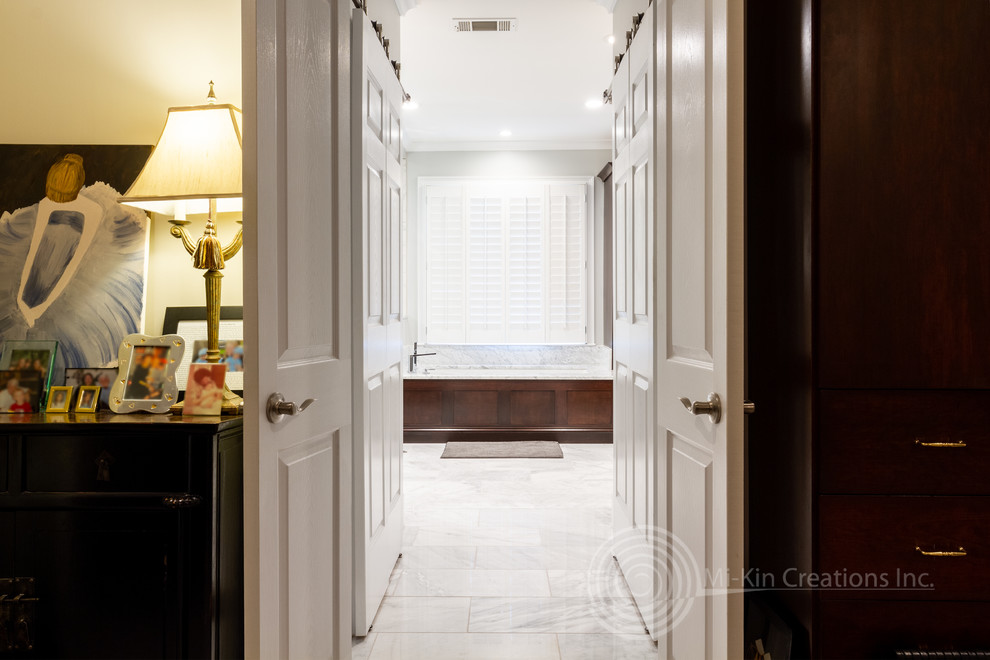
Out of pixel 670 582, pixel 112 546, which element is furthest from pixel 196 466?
pixel 670 582

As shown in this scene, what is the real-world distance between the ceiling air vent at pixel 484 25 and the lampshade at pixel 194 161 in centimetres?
218

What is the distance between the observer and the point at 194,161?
5.97ft

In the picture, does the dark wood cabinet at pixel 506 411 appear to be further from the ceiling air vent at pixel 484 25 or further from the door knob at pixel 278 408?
the door knob at pixel 278 408

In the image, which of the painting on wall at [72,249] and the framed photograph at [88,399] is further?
the painting on wall at [72,249]

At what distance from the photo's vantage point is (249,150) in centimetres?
122

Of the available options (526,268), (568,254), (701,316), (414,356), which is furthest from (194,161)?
(568,254)

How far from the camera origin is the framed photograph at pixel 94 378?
2.04 m

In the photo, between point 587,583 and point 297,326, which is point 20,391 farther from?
point 587,583

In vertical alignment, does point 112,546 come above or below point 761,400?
below

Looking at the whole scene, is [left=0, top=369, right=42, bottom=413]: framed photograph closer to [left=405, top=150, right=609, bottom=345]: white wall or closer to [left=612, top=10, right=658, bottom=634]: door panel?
[left=612, top=10, right=658, bottom=634]: door panel

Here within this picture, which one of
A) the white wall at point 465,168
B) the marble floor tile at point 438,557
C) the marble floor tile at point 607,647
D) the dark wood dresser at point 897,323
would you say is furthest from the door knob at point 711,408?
the white wall at point 465,168

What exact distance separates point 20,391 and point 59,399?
0.13m

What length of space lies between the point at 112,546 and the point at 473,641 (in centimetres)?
117

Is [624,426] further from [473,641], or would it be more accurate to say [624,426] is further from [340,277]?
[340,277]
